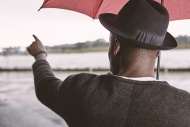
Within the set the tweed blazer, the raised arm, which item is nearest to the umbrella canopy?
the raised arm

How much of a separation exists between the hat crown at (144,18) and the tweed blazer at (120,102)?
303 mm

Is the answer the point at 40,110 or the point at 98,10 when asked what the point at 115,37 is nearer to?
the point at 98,10

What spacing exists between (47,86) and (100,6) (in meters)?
1.60

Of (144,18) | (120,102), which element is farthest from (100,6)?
(120,102)

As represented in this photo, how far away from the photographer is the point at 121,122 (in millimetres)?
1275

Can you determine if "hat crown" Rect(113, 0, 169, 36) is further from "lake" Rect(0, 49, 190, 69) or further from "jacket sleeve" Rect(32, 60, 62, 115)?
"lake" Rect(0, 49, 190, 69)

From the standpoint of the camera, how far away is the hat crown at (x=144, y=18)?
145 cm

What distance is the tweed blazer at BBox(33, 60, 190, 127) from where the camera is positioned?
1243 mm

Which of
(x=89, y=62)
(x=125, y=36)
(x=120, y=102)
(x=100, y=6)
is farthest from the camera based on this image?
(x=89, y=62)

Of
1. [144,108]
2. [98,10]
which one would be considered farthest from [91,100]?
[98,10]

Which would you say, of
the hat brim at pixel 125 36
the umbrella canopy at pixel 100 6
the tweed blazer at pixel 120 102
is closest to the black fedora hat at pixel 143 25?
the hat brim at pixel 125 36

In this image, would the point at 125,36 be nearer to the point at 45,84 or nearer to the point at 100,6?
the point at 45,84

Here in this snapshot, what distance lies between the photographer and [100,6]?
2932mm

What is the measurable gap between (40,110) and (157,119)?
8.46 metres
